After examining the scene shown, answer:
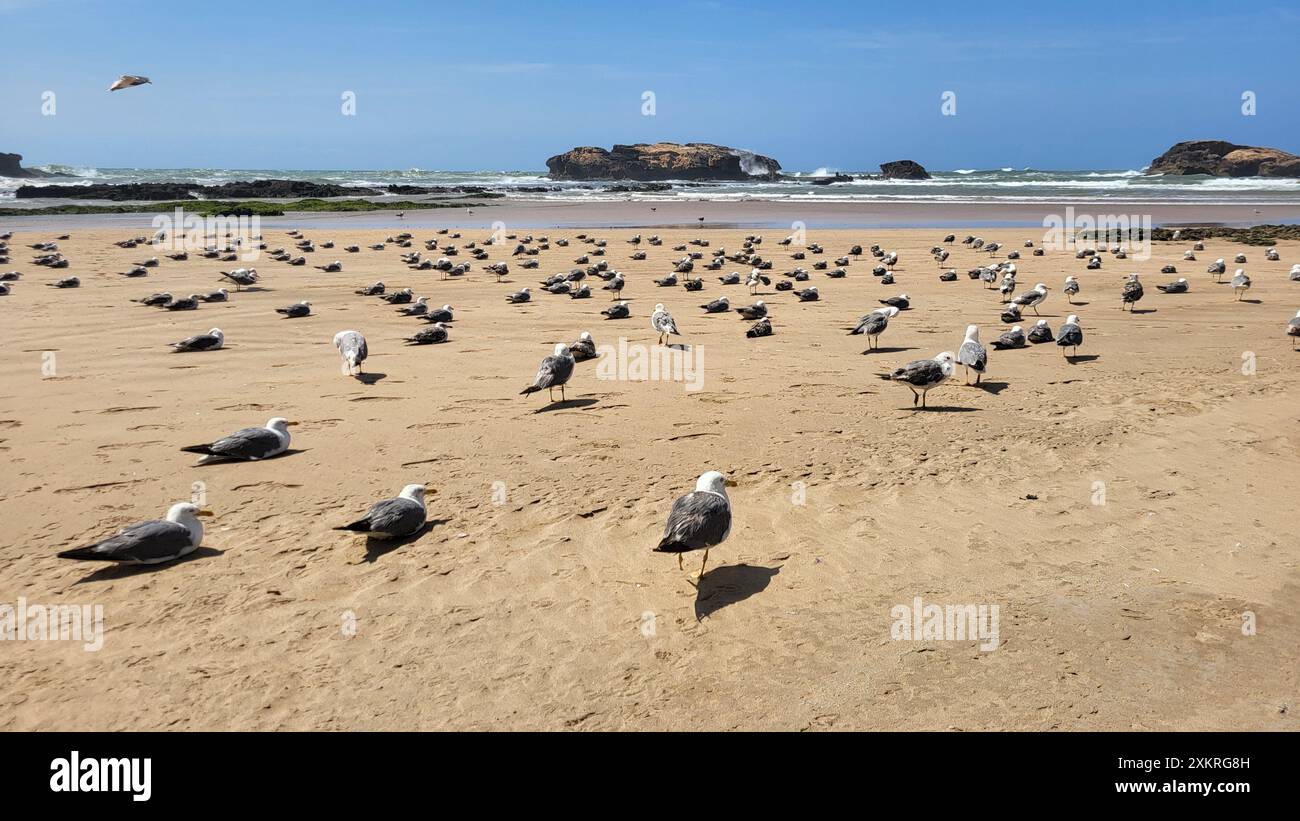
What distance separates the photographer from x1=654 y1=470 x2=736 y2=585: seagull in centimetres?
560

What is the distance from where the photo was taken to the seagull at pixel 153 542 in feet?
19.5

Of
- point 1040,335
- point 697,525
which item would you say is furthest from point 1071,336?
point 697,525

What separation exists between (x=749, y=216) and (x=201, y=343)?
36.6m

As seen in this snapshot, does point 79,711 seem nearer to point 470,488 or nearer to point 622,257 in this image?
point 470,488

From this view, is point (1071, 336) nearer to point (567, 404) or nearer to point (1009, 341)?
point (1009, 341)

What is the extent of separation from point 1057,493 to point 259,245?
92.1ft

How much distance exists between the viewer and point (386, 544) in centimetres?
645

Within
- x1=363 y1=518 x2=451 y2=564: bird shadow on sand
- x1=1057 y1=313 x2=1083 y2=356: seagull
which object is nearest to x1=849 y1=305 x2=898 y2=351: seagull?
x1=1057 y1=313 x2=1083 y2=356: seagull

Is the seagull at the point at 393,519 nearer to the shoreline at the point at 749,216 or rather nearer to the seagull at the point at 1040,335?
the seagull at the point at 1040,335

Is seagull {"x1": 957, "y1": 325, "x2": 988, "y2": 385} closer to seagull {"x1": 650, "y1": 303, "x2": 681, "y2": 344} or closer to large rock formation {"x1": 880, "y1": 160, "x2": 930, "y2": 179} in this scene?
seagull {"x1": 650, "y1": 303, "x2": 681, "y2": 344}

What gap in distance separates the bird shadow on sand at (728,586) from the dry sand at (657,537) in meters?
0.03

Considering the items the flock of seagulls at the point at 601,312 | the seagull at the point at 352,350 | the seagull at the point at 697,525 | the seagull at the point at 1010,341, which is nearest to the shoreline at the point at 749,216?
the flock of seagulls at the point at 601,312

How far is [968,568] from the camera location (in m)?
5.96

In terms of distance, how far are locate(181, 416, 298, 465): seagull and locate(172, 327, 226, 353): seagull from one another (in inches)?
204
